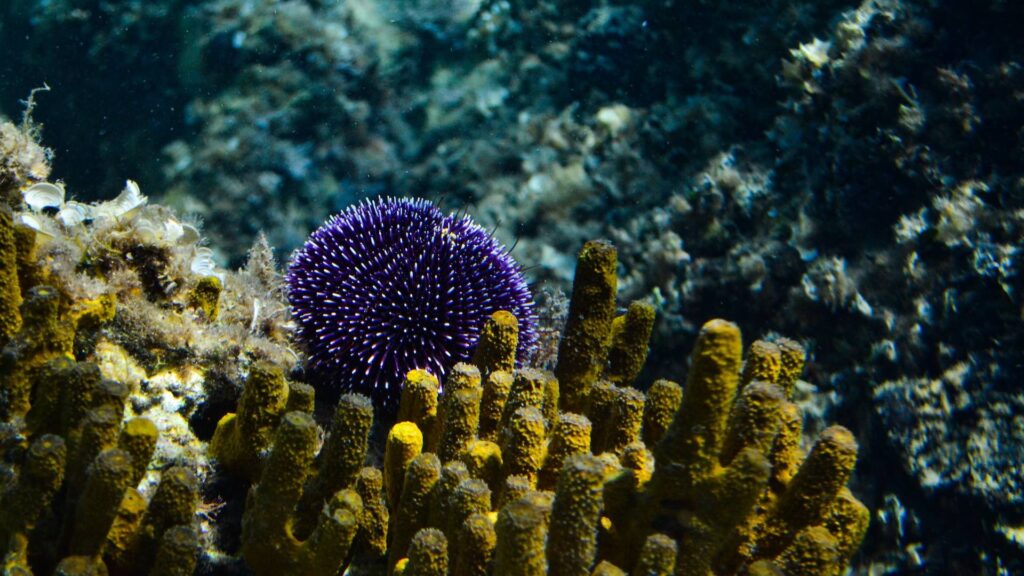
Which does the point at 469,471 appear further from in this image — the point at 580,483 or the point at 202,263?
the point at 202,263

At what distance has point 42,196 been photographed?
3682 millimetres

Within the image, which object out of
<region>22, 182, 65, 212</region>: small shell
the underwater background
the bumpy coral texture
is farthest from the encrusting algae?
<region>22, 182, 65, 212</region>: small shell

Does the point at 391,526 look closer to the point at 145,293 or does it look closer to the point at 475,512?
the point at 475,512

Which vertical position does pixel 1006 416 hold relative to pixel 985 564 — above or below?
above

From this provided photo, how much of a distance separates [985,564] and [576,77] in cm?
364

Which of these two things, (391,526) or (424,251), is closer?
(391,526)

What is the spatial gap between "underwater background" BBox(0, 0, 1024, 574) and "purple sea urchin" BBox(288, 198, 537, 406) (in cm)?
31

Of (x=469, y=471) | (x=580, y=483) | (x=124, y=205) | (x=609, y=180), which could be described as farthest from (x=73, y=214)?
(x=580, y=483)

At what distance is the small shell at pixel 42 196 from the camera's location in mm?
3676

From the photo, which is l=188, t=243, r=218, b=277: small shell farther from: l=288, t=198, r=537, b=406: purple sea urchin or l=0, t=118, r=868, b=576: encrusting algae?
l=0, t=118, r=868, b=576: encrusting algae

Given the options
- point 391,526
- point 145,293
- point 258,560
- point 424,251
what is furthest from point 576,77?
point 258,560

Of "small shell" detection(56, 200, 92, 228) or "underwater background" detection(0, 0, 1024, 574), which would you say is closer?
"underwater background" detection(0, 0, 1024, 574)

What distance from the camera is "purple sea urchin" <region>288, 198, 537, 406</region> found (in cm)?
329

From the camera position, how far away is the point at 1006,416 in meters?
3.22
